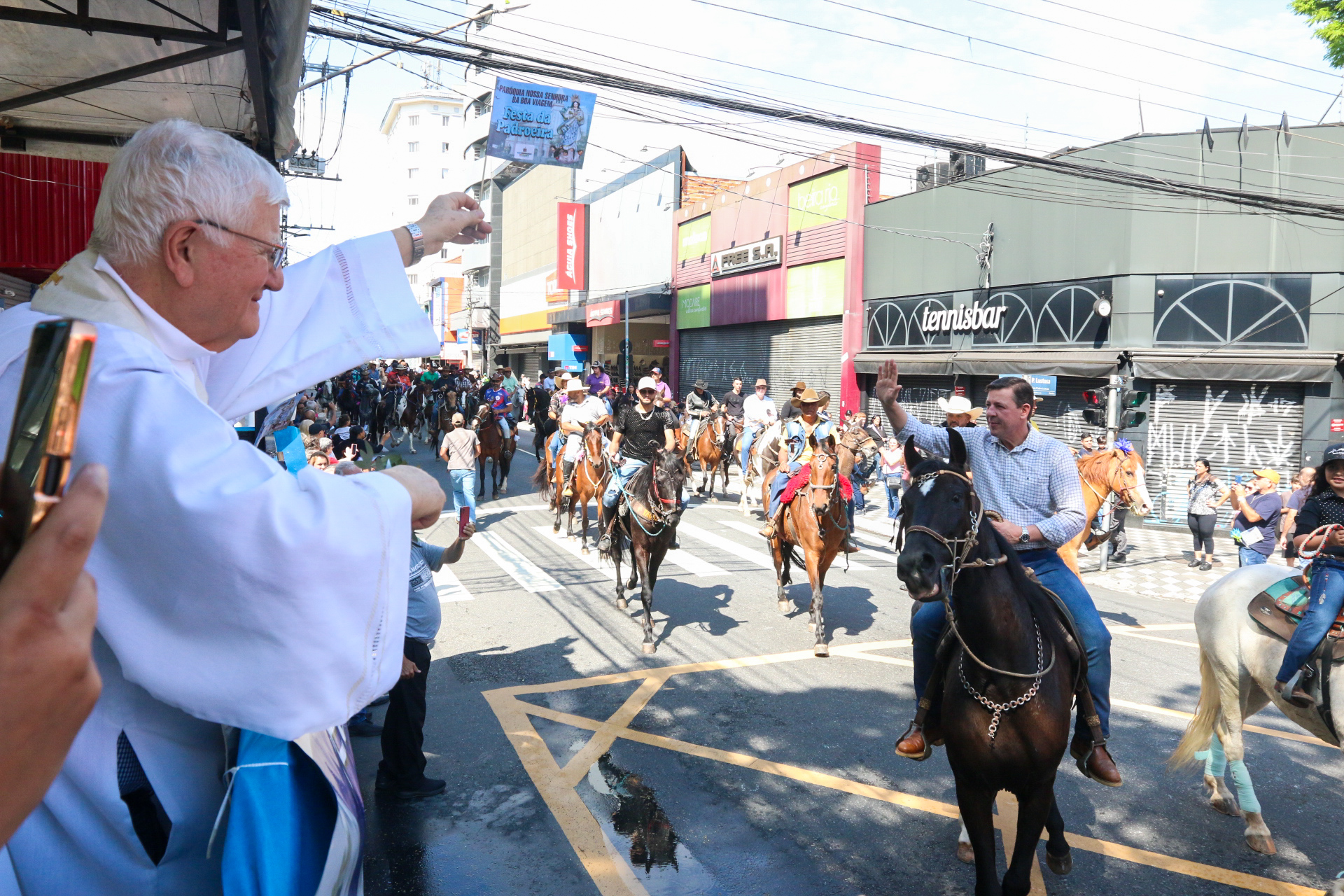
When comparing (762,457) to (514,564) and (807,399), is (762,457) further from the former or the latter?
(514,564)

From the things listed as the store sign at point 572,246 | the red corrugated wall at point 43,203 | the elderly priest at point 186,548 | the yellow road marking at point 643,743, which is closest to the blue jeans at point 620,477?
the yellow road marking at point 643,743

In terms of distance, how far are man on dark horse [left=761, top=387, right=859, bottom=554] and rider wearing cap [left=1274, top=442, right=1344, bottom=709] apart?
17.9ft

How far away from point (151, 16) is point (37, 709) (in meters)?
6.06

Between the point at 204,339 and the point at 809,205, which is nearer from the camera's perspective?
the point at 204,339

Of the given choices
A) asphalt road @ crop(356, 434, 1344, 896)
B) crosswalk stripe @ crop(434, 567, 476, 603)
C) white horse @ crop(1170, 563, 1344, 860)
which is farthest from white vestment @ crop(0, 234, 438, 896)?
crosswalk stripe @ crop(434, 567, 476, 603)

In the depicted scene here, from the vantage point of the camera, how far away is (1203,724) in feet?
18.9

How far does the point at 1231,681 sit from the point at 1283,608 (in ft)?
2.25

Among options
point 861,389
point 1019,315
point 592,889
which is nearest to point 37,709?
point 592,889

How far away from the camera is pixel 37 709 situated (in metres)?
0.73

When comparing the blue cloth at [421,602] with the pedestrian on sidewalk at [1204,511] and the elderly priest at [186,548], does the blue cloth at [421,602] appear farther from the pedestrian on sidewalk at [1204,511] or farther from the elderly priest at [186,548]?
the pedestrian on sidewalk at [1204,511]

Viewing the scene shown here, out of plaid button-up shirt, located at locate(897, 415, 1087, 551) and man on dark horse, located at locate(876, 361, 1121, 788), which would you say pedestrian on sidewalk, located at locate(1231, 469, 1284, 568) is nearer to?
man on dark horse, located at locate(876, 361, 1121, 788)

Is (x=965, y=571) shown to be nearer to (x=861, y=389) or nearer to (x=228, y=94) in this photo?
(x=228, y=94)

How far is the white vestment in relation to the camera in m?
1.15

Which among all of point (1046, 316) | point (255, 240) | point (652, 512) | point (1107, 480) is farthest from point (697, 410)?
point (255, 240)
